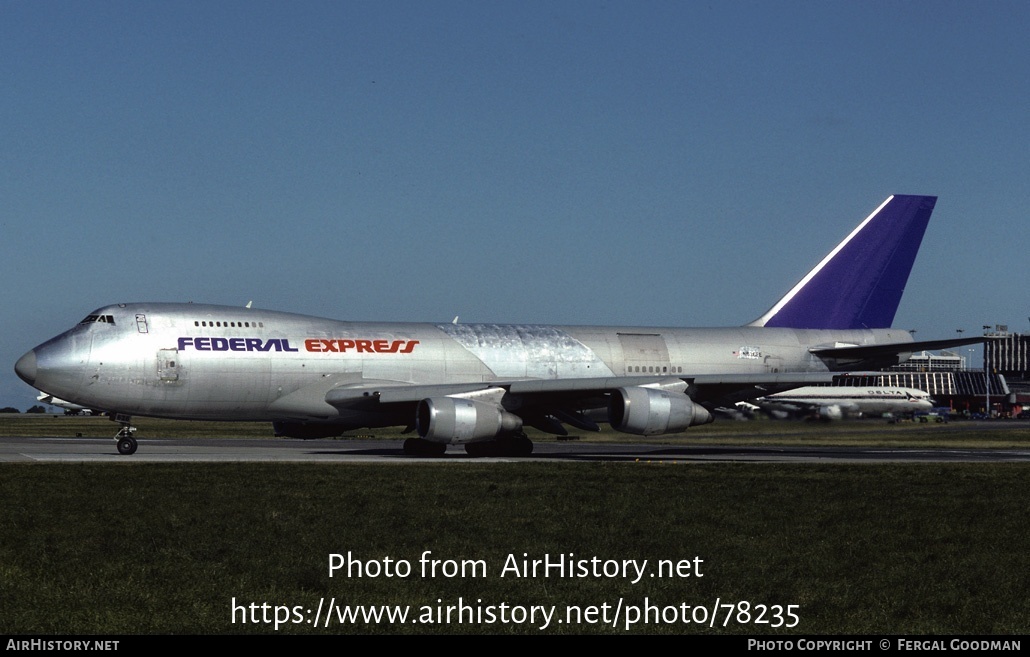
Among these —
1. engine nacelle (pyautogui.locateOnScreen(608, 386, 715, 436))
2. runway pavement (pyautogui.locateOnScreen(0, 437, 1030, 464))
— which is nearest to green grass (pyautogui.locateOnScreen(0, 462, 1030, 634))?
runway pavement (pyautogui.locateOnScreen(0, 437, 1030, 464))

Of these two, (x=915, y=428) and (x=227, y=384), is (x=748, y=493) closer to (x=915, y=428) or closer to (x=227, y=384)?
(x=227, y=384)

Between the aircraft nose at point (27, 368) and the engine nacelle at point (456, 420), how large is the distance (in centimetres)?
1061

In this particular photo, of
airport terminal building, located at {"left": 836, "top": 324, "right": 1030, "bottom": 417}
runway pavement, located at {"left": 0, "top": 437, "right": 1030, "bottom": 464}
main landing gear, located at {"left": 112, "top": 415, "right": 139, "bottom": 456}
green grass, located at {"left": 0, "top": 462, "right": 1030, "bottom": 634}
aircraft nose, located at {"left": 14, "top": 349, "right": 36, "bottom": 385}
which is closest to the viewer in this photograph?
green grass, located at {"left": 0, "top": 462, "right": 1030, "bottom": 634}

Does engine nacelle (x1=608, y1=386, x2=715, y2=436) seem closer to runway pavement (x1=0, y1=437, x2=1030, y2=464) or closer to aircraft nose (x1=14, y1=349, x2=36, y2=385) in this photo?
runway pavement (x1=0, y1=437, x2=1030, y2=464)

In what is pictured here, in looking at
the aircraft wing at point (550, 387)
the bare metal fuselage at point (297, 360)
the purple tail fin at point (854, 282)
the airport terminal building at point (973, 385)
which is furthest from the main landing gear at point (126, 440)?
the airport terminal building at point (973, 385)

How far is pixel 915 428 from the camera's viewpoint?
54.1 meters

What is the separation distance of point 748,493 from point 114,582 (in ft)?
41.5

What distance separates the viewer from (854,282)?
142 feet

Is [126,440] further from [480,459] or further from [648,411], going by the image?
[648,411]

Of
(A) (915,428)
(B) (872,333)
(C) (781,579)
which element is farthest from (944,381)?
(C) (781,579)

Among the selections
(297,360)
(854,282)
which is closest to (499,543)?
(297,360)

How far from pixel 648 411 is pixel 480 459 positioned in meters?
5.01

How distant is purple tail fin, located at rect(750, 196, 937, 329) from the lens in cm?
4325

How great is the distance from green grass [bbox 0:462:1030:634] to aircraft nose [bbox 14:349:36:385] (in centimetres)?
722
